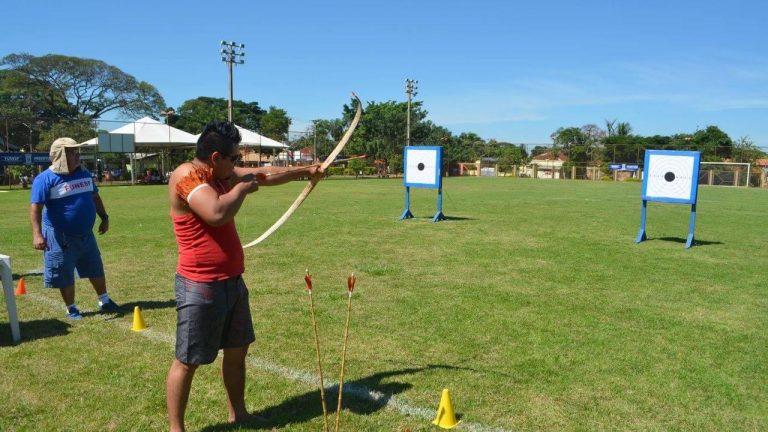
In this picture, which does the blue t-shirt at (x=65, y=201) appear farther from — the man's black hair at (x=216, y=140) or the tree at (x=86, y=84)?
the tree at (x=86, y=84)

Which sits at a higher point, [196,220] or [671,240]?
[196,220]

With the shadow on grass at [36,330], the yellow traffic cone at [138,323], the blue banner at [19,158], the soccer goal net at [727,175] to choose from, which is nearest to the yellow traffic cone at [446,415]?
the yellow traffic cone at [138,323]

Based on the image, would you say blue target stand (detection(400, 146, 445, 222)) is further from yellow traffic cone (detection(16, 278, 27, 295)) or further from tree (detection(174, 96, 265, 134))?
tree (detection(174, 96, 265, 134))

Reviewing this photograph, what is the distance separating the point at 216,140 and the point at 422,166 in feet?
45.5

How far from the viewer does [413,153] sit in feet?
56.0

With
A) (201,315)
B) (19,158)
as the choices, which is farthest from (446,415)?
(19,158)

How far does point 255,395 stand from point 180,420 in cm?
82

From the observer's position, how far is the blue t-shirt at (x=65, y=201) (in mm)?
5688

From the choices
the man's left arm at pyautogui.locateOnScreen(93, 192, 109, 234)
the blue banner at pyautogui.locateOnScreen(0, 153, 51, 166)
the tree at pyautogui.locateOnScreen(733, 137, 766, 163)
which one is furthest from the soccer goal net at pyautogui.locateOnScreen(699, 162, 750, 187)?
the man's left arm at pyautogui.locateOnScreen(93, 192, 109, 234)

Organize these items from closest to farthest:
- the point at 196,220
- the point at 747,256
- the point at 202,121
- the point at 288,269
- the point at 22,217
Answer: the point at 196,220 → the point at 288,269 → the point at 747,256 → the point at 22,217 → the point at 202,121

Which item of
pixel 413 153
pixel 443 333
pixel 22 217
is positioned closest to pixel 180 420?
pixel 443 333

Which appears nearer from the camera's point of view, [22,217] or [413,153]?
[22,217]

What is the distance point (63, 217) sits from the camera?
18.9 feet

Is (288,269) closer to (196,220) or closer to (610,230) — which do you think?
(196,220)
